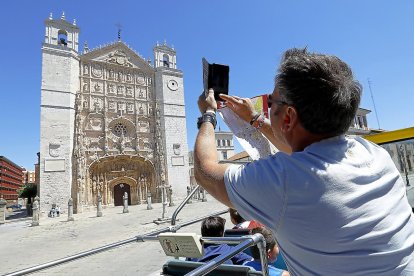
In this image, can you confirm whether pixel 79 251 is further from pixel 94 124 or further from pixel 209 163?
pixel 94 124

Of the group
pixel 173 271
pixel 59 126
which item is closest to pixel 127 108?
pixel 59 126

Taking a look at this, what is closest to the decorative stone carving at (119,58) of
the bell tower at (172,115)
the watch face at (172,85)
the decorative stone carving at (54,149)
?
the bell tower at (172,115)

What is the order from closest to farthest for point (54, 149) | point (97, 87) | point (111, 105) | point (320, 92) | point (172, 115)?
point (320, 92) < point (54, 149) < point (97, 87) < point (111, 105) < point (172, 115)

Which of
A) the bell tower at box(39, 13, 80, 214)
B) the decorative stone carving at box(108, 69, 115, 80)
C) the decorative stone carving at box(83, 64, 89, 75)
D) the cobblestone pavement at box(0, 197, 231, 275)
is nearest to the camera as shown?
the cobblestone pavement at box(0, 197, 231, 275)

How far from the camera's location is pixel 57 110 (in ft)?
78.4

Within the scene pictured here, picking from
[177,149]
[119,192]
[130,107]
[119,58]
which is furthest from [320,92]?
[119,58]

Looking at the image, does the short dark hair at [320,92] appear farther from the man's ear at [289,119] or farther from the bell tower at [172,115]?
the bell tower at [172,115]

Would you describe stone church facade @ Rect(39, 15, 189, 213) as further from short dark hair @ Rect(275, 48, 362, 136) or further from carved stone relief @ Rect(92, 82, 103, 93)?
short dark hair @ Rect(275, 48, 362, 136)

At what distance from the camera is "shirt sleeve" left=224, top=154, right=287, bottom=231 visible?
2.80 feet

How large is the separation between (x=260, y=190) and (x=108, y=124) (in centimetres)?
2784

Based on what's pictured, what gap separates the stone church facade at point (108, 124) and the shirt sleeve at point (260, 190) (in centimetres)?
2331

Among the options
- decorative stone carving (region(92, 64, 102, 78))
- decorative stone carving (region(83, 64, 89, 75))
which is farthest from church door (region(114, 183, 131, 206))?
decorative stone carving (region(83, 64, 89, 75))

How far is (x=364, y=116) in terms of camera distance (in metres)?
34.0

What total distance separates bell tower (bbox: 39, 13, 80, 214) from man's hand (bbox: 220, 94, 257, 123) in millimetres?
24769
